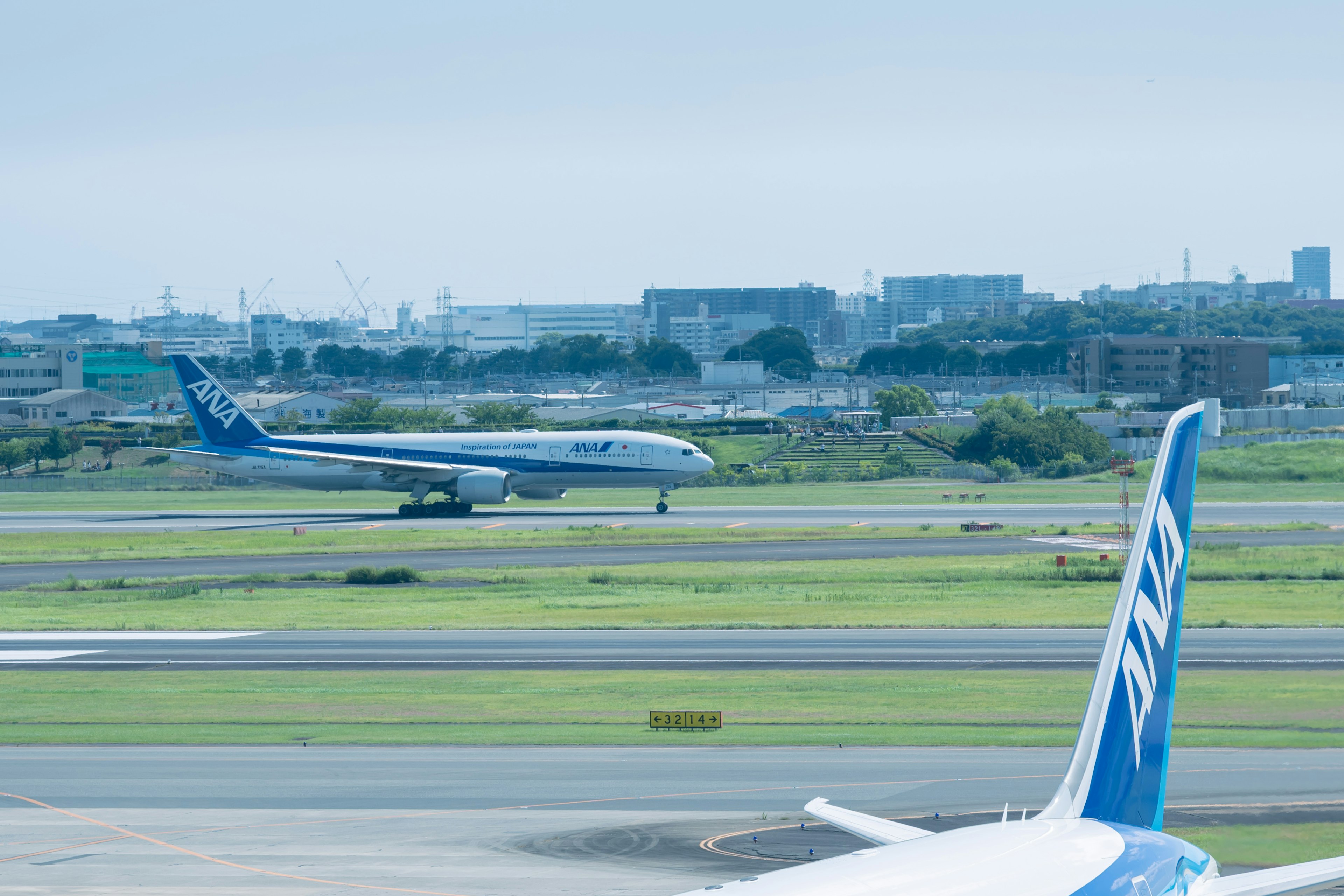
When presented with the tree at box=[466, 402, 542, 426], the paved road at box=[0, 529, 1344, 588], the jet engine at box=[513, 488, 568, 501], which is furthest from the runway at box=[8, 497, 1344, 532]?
the tree at box=[466, 402, 542, 426]

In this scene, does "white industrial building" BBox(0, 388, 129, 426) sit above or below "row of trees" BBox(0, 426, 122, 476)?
above

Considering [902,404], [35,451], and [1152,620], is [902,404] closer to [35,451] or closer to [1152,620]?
[35,451]

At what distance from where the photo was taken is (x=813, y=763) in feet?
77.8

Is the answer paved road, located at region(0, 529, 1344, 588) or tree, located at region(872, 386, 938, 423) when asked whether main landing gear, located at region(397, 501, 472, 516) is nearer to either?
paved road, located at region(0, 529, 1344, 588)

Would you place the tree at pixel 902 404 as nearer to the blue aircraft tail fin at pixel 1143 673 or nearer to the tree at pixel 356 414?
the tree at pixel 356 414

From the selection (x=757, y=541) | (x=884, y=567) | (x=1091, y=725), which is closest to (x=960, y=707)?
(x=1091, y=725)

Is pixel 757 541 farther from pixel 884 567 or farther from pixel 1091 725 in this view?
pixel 1091 725

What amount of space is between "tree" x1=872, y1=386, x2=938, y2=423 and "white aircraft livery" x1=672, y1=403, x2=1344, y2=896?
528ft

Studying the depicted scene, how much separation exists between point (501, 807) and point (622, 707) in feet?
25.5

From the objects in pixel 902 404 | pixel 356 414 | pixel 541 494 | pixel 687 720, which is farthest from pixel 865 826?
pixel 902 404

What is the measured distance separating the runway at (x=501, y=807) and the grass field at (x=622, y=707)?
111 centimetres

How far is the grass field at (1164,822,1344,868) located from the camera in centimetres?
1734

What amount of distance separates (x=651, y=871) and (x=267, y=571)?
136ft

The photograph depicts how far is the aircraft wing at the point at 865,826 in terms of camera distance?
9.48m
